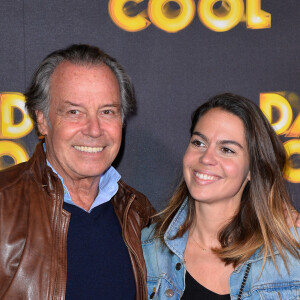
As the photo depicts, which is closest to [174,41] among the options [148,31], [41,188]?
[148,31]

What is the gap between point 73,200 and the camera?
2209 millimetres

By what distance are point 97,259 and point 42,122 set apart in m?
0.69

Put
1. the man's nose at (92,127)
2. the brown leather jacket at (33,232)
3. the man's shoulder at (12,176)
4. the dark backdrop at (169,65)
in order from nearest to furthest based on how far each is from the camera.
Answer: the brown leather jacket at (33,232)
the man's shoulder at (12,176)
the man's nose at (92,127)
the dark backdrop at (169,65)

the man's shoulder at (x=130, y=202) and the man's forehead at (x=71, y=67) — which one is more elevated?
the man's forehead at (x=71, y=67)

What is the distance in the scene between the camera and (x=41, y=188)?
204 centimetres

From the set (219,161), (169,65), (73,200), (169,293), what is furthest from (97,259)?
(169,65)

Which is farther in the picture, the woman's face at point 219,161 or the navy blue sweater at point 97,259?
the woman's face at point 219,161

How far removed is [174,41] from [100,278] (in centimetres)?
157

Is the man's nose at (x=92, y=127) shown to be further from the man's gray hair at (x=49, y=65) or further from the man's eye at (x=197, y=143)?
the man's eye at (x=197, y=143)

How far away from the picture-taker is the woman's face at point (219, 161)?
7.40ft

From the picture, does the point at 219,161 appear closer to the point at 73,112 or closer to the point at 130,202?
the point at 130,202

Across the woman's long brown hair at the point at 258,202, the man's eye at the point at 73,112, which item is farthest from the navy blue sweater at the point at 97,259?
the man's eye at the point at 73,112

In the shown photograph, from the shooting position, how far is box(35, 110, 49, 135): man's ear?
225 cm

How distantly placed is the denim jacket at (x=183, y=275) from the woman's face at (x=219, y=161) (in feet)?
0.99
